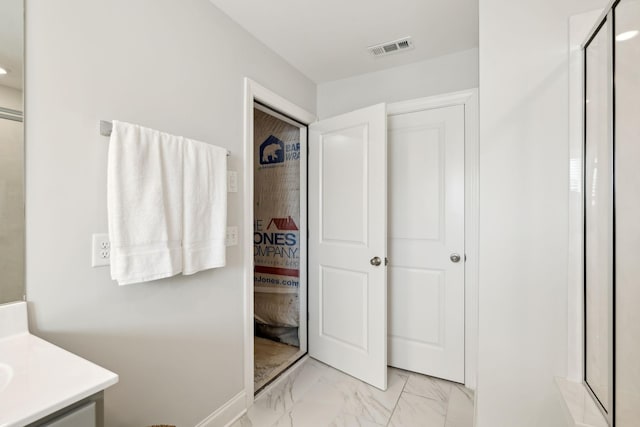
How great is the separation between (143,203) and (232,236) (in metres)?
0.62

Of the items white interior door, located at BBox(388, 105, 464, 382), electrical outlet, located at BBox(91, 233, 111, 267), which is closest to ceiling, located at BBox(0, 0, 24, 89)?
electrical outlet, located at BBox(91, 233, 111, 267)

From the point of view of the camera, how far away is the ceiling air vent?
2057mm

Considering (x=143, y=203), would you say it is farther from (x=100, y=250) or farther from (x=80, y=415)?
(x=80, y=415)

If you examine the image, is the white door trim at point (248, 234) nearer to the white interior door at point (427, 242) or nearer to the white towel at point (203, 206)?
the white towel at point (203, 206)

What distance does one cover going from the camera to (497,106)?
135 cm

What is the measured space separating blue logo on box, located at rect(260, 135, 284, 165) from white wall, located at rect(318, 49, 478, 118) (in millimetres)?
490

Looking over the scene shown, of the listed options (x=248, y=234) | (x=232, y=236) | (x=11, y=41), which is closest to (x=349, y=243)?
(x=248, y=234)

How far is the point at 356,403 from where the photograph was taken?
1938 millimetres

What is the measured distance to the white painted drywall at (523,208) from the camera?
1.25 metres

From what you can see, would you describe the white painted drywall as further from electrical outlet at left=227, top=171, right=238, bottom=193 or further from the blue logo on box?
the blue logo on box

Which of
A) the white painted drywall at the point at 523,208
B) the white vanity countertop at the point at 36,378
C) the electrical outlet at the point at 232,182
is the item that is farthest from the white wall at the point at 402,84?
the white vanity countertop at the point at 36,378

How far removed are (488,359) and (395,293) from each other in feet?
3.50

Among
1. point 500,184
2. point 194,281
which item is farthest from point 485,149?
point 194,281

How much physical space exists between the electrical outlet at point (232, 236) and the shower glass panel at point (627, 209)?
1.66 meters
